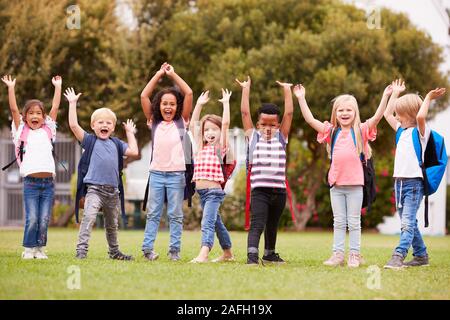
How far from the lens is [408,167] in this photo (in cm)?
988

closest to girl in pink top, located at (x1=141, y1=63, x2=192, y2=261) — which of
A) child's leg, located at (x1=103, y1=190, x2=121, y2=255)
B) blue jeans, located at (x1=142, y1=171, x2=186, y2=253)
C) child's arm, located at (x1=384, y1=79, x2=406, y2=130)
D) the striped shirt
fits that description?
blue jeans, located at (x1=142, y1=171, x2=186, y2=253)

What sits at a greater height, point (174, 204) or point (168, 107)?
point (168, 107)

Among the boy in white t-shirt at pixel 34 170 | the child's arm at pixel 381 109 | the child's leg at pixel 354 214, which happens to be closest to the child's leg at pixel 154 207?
the boy in white t-shirt at pixel 34 170

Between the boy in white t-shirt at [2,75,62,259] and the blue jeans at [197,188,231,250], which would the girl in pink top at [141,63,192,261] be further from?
the boy in white t-shirt at [2,75,62,259]

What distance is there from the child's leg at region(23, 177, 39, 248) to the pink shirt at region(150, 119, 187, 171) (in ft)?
4.63

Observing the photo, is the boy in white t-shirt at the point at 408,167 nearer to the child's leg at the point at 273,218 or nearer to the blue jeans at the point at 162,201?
the child's leg at the point at 273,218

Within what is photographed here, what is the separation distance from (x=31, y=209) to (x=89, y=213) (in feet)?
2.51

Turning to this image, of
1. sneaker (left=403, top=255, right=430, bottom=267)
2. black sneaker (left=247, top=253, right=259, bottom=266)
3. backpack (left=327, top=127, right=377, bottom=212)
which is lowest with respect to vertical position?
sneaker (left=403, top=255, right=430, bottom=267)

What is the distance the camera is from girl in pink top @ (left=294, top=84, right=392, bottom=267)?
32.2ft

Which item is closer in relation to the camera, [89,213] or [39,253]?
[89,213]

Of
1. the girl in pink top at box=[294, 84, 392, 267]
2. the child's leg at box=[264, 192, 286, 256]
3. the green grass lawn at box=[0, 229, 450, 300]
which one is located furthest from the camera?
the child's leg at box=[264, 192, 286, 256]

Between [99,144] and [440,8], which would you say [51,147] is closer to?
[99,144]

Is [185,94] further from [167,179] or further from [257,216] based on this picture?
[257,216]

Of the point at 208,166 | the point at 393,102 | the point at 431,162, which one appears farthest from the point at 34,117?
the point at 431,162
